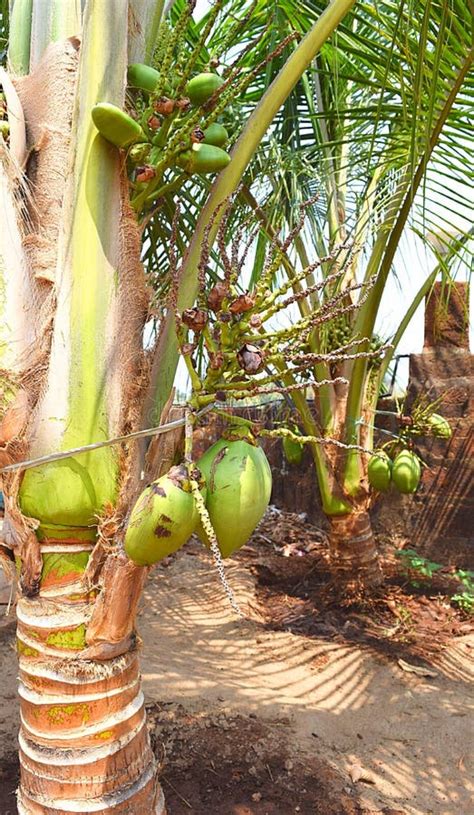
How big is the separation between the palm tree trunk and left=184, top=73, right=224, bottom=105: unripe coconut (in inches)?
42.1

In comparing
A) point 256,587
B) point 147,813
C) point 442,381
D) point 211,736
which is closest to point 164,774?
point 211,736

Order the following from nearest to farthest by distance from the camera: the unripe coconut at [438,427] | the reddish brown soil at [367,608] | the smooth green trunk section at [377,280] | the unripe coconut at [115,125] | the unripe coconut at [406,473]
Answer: the unripe coconut at [115,125], the smooth green trunk section at [377,280], the unripe coconut at [406,473], the reddish brown soil at [367,608], the unripe coconut at [438,427]

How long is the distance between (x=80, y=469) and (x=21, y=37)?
133cm

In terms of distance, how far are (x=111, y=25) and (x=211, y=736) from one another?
7.70 ft

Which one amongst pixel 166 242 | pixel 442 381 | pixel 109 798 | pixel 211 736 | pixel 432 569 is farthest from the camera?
pixel 442 381

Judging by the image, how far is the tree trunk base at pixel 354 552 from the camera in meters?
4.08

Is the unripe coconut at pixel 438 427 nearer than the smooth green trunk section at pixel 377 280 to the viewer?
No

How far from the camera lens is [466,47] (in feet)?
6.36

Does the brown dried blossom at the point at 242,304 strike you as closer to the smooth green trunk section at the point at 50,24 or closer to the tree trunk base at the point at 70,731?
the tree trunk base at the point at 70,731

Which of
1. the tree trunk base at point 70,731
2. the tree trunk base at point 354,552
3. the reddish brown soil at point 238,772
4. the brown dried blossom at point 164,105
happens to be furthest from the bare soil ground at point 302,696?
the brown dried blossom at point 164,105

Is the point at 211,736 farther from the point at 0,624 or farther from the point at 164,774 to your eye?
the point at 0,624

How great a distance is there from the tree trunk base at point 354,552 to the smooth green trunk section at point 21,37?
310 centimetres

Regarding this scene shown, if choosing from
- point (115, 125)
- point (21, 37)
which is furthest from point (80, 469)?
point (21, 37)

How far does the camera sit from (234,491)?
1.19 meters
